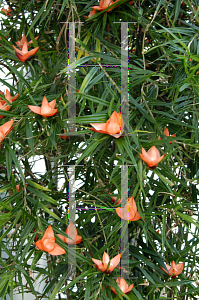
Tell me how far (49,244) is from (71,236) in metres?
0.10

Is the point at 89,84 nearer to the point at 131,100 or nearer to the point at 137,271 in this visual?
the point at 131,100

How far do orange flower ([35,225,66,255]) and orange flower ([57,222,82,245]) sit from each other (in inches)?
2.0

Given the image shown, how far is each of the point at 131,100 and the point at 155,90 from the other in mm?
182

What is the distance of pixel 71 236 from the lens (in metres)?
0.68

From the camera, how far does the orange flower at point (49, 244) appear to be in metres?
0.58

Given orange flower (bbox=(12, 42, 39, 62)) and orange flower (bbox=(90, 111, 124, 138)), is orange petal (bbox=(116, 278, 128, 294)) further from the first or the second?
orange flower (bbox=(12, 42, 39, 62))

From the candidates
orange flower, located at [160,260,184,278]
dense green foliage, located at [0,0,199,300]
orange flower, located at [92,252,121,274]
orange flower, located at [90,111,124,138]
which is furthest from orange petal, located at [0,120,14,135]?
orange flower, located at [160,260,184,278]

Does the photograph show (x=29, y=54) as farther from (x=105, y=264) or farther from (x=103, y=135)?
(x=105, y=264)

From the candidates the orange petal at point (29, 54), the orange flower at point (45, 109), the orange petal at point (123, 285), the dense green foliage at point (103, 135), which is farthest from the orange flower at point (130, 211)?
the orange petal at point (29, 54)

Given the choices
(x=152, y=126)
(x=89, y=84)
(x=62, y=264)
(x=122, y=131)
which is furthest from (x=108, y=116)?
(x=62, y=264)

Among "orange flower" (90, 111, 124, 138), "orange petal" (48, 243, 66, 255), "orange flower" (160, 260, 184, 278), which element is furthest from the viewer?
"orange flower" (160, 260, 184, 278)

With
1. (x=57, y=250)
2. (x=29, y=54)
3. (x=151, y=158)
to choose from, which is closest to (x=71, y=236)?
(x=57, y=250)

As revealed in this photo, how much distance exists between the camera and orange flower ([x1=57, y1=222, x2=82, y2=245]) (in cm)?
65

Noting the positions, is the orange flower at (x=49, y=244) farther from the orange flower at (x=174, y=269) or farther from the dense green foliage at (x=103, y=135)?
the orange flower at (x=174, y=269)
